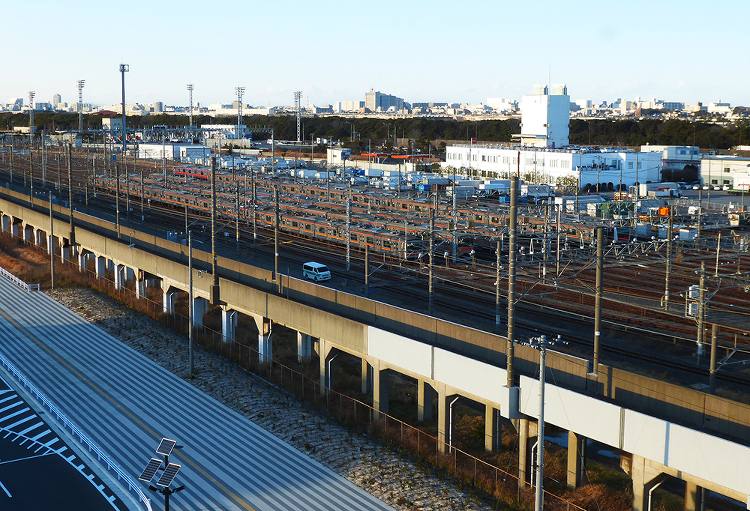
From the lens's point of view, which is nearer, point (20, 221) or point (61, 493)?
point (61, 493)

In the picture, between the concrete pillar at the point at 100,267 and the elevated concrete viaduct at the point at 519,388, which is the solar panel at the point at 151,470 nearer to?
the elevated concrete viaduct at the point at 519,388

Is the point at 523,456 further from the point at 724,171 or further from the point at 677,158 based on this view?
the point at 677,158

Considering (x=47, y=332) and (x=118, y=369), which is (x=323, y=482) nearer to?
(x=118, y=369)

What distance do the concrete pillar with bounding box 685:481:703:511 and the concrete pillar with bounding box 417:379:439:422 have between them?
21.3ft

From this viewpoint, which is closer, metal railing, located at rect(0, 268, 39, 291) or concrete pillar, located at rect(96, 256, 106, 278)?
metal railing, located at rect(0, 268, 39, 291)

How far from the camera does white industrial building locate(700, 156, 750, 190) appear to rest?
Answer: 59.4 metres

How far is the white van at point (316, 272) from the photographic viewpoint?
89.4 feet

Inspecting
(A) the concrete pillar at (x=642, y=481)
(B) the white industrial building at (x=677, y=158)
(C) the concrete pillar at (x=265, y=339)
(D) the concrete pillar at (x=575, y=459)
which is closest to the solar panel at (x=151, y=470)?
(D) the concrete pillar at (x=575, y=459)

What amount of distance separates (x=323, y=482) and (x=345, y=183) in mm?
47813

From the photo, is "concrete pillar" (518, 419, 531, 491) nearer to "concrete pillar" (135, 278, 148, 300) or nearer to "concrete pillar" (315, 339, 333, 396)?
"concrete pillar" (315, 339, 333, 396)

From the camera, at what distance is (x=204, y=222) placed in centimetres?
4697

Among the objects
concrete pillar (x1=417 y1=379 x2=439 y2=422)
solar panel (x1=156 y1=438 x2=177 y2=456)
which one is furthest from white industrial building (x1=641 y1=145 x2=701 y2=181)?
solar panel (x1=156 y1=438 x2=177 y2=456)

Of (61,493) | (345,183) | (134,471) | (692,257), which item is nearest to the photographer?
(61,493)

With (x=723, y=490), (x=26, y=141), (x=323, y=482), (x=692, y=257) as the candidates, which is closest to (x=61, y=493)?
(x=323, y=482)
